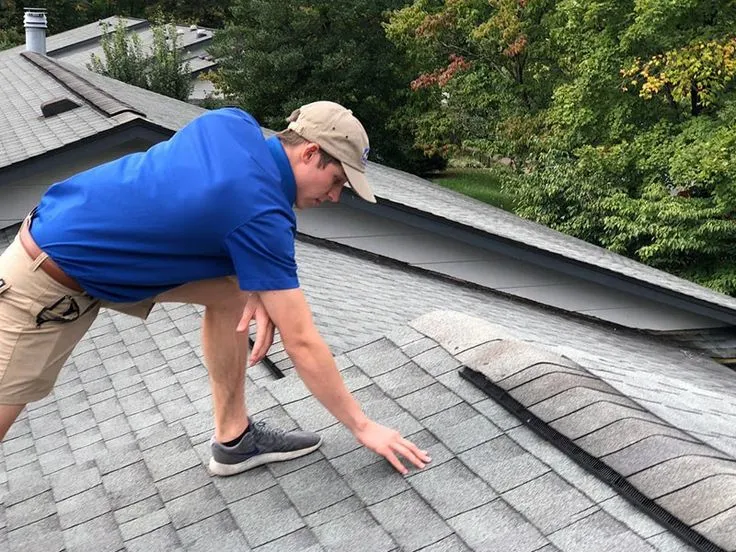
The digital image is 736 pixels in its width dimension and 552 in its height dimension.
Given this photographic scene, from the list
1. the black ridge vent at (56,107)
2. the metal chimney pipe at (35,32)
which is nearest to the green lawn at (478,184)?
the metal chimney pipe at (35,32)

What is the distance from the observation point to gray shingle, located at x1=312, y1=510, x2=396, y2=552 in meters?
2.35

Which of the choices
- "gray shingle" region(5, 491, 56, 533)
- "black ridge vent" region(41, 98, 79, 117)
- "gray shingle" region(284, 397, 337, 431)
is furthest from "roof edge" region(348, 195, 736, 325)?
"gray shingle" region(5, 491, 56, 533)

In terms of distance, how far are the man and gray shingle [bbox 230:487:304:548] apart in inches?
8.1

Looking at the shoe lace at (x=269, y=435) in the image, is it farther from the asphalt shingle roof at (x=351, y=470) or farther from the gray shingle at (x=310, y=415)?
the gray shingle at (x=310, y=415)

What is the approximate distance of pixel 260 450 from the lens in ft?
9.52

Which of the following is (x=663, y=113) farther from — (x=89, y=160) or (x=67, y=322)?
(x=67, y=322)

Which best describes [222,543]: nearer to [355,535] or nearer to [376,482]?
[355,535]

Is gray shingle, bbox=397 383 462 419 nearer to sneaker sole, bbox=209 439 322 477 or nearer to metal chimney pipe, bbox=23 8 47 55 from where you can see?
sneaker sole, bbox=209 439 322 477

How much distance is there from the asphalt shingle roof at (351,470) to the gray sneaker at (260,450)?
4 centimetres

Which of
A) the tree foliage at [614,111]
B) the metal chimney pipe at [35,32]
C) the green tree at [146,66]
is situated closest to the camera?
the tree foliage at [614,111]

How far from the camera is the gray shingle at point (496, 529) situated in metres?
2.23

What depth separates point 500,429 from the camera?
2.80 metres

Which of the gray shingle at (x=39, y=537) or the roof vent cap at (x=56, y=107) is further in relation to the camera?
the roof vent cap at (x=56, y=107)

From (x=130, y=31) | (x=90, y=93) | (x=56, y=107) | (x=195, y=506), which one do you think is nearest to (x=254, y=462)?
(x=195, y=506)
